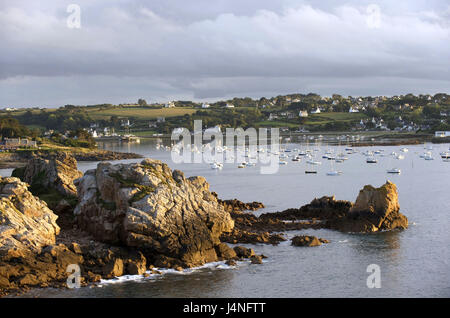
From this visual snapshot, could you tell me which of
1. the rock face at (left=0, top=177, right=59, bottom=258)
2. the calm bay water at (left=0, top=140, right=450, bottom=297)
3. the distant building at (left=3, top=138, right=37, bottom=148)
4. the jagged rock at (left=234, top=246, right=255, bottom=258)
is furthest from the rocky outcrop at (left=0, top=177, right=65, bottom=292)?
the distant building at (left=3, top=138, right=37, bottom=148)

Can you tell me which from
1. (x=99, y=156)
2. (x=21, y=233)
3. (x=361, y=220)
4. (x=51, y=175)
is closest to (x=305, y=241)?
(x=361, y=220)

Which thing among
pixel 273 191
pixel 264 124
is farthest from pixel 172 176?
pixel 264 124

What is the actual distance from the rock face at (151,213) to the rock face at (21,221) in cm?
226

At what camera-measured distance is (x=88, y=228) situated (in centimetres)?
2781

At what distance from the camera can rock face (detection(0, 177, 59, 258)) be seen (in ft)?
77.3

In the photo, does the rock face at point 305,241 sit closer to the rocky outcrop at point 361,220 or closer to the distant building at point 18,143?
the rocky outcrop at point 361,220

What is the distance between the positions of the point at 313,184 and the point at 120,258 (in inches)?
1477

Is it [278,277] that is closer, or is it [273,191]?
[278,277]

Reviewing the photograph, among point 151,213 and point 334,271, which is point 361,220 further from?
point 151,213

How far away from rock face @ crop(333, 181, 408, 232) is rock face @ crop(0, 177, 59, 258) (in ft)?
54.1

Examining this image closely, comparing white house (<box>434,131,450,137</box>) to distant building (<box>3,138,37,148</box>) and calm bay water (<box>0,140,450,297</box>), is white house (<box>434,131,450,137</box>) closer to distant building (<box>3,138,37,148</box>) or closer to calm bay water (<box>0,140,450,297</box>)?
distant building (<box>3,138,37,148</box>)
